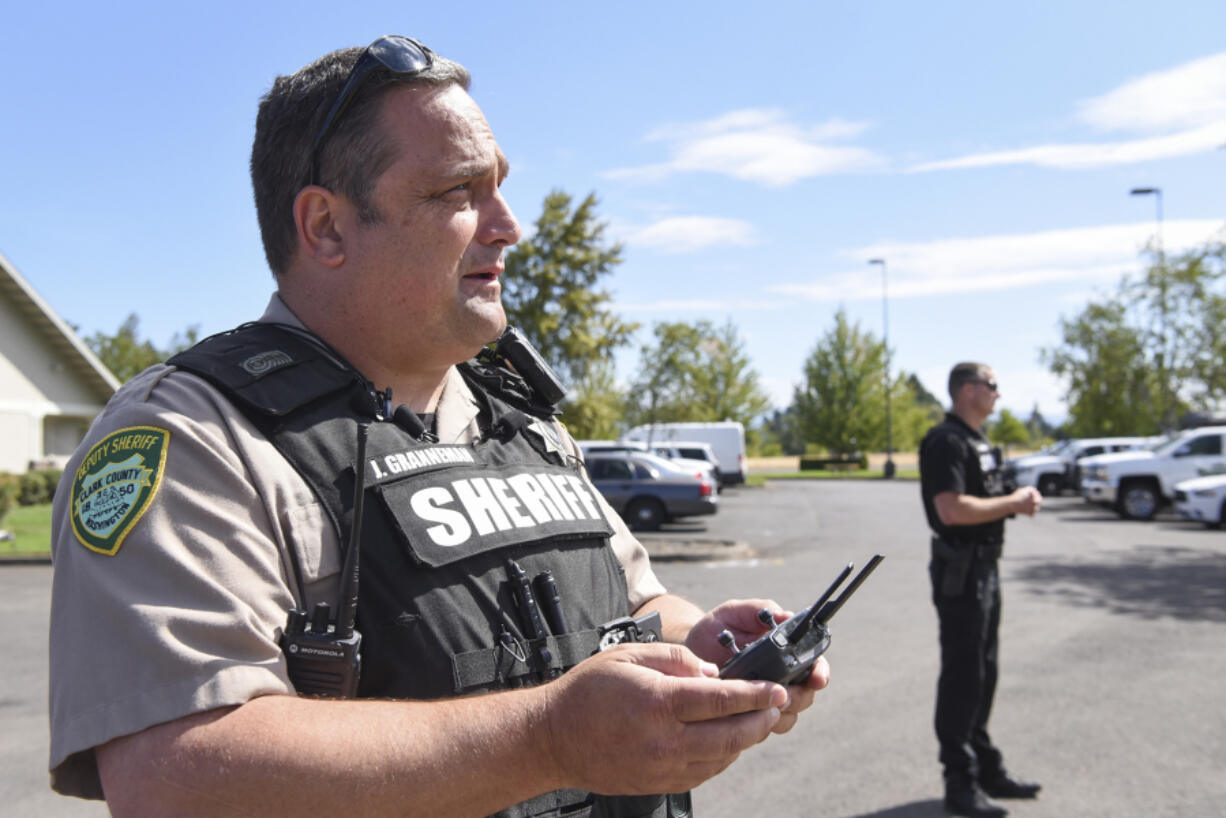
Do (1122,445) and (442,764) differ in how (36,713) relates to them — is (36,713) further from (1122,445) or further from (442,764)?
(1122,445)

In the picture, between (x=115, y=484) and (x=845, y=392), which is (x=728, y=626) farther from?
(x=845, y=392)

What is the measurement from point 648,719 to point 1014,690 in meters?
6.19

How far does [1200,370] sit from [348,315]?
32570 mm

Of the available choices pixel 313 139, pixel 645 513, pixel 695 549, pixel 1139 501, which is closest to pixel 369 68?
pixel 313 139

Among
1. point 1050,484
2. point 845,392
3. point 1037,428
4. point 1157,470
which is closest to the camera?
point 1157,470

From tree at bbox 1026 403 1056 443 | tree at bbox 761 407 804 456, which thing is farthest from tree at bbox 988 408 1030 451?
tree at bbox 1026 403 1056 443

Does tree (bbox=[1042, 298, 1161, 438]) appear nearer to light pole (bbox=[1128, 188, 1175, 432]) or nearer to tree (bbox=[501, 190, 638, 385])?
light pole (bbox=[1128, 188, 1175, 432])

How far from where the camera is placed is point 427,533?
1.48 metres

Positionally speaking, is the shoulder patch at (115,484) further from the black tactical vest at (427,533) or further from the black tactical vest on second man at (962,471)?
the black tactical vest on second man at (962,471)

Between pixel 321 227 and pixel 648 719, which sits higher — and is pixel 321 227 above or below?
above

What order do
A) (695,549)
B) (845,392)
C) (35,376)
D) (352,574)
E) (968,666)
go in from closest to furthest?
(352,574) < (968,666) < (695,549) < (35,376) < (845,392)

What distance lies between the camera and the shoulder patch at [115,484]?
1.23m

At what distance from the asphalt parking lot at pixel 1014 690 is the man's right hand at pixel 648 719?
3586 mm

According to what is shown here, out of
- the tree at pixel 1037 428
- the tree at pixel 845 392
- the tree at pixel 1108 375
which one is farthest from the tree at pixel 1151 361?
the tree at pixel 1037 428
